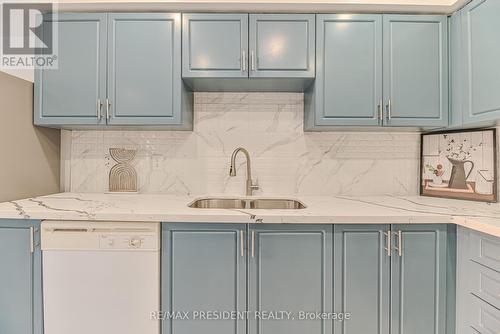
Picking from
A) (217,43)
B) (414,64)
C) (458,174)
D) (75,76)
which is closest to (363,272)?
(458,174)

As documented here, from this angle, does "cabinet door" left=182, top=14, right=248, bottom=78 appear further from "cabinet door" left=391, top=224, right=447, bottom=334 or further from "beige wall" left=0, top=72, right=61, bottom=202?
"cabinet door" left=391, top=224, right=447, bottom=334

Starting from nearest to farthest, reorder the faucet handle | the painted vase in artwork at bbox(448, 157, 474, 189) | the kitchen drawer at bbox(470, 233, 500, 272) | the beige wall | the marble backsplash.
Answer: the kitchen drawer at bbox(470, 233, 500, 272) < the beige wall < the painted vase in artwork at bbox(448, 157, 474, 189) < the faucet handle < the marble backsplash

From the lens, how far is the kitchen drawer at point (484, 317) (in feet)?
3.88

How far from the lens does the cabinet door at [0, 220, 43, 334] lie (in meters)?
1.43

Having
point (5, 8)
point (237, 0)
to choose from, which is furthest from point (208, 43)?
point (5, 8)

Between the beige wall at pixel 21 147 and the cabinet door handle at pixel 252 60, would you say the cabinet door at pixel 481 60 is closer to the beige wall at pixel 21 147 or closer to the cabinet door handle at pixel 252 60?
the cabinet door handle at pixel 252 60

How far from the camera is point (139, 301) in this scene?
4.62ft

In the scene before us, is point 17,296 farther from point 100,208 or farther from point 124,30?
point 124,30

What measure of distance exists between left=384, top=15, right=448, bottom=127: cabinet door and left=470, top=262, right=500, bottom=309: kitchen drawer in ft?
2.94

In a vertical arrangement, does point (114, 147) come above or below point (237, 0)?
below

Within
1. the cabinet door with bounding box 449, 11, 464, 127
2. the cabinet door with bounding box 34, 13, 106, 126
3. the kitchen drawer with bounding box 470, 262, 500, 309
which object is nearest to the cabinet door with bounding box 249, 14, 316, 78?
the cabinet door with bounding box 449, 11, 464, 127

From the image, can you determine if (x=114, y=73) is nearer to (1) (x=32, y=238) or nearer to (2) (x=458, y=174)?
(1) (x=32, y=238)

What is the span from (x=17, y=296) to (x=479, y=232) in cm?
220

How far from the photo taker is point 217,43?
1744mm
